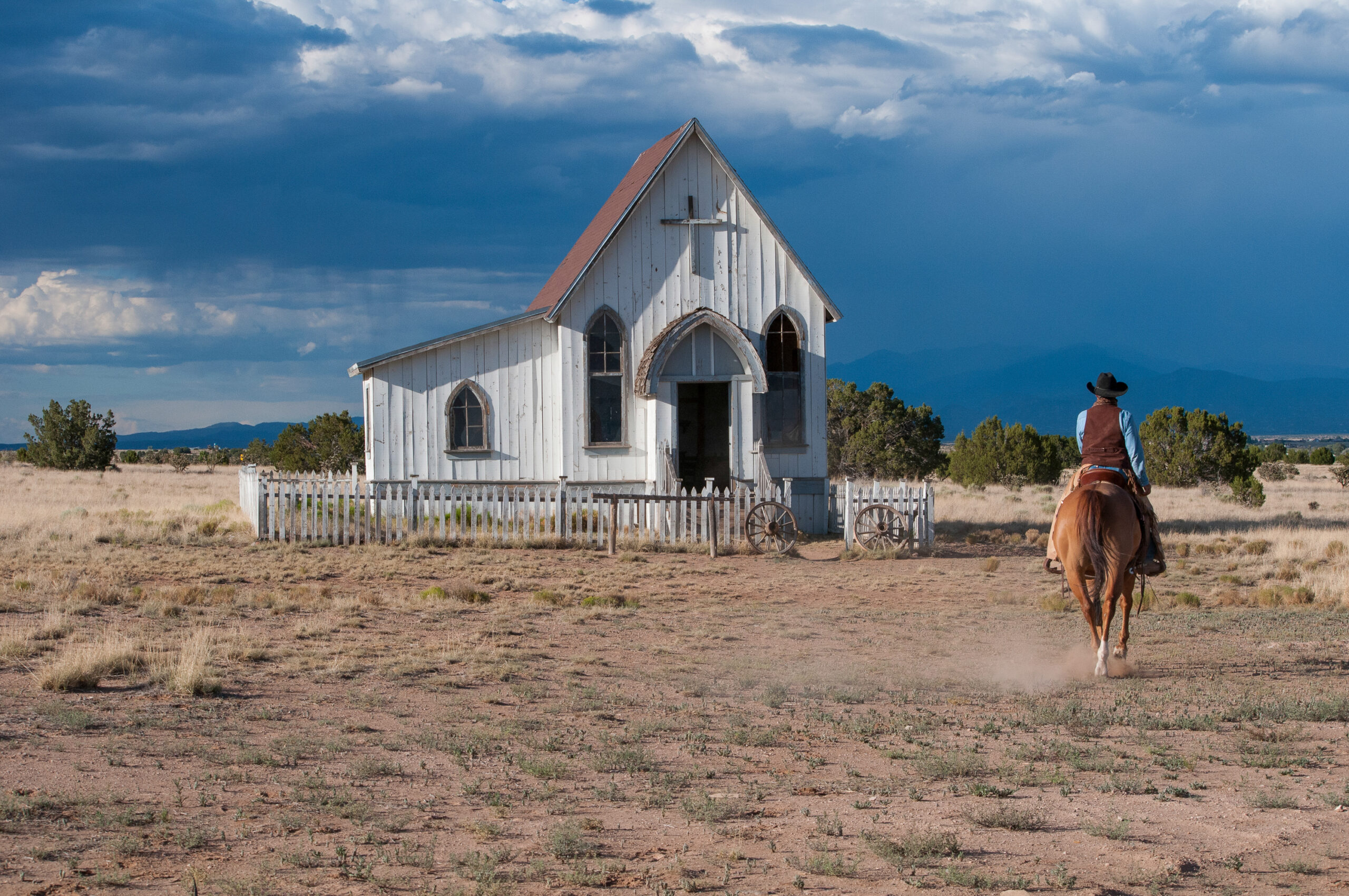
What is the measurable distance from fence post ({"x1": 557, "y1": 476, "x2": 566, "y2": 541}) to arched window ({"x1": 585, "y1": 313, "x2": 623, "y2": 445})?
2.12 metres

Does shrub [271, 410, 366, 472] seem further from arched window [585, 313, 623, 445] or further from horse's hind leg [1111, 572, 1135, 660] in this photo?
horse's hind leg [1111, 572, 1135, 660]

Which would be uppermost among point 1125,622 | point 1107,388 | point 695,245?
point 695,245

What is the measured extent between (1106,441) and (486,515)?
13.2m

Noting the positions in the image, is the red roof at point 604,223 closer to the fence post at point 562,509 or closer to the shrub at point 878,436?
the fence post at point 562,509

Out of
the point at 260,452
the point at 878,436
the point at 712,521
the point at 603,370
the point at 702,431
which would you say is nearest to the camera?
the point at 712,521

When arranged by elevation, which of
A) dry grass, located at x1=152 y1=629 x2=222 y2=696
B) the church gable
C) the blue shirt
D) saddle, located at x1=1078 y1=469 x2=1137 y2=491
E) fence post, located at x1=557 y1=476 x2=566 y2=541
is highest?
the church gable

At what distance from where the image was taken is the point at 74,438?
48.8 m

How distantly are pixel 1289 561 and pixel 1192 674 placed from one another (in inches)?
430

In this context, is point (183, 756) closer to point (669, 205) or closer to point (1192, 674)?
point (1192, 674)

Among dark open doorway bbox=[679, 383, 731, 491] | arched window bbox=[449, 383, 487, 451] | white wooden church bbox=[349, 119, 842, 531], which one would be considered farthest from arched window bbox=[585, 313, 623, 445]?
dark open doorway bbox=[679, 383, 731, 491]

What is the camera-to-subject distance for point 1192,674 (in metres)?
9.61

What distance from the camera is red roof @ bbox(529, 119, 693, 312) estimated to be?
2261cm

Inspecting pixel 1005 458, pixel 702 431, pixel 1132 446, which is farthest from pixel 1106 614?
pixel 1005 458

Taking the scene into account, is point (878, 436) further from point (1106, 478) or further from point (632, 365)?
point (1106, 478)
